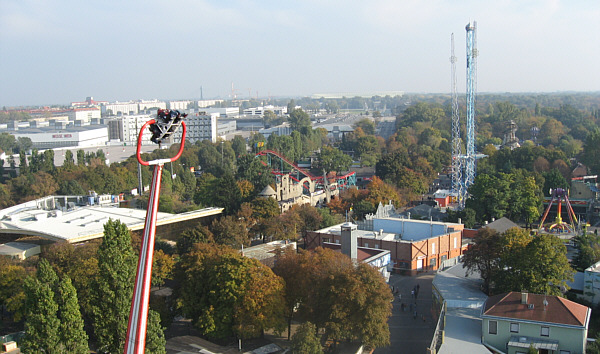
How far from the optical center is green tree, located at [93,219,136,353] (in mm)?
13938

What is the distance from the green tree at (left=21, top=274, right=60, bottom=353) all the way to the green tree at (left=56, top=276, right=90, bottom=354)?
0.60ft

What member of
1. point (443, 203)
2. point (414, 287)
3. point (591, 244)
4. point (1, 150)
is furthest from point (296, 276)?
point (1, 150)

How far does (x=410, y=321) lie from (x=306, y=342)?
18.1ft

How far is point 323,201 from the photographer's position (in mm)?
39781

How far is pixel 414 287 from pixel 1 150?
6529 cm

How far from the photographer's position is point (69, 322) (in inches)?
523

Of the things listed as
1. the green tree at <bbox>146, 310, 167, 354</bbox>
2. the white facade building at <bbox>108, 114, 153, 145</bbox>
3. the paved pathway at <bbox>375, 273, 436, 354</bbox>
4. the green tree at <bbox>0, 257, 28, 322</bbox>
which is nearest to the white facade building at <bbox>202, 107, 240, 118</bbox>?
the white facade building at <bbox>108, 114, 153, 145</bbox>

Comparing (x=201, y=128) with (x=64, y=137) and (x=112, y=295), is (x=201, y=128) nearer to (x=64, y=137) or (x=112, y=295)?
(x=64, y=137)

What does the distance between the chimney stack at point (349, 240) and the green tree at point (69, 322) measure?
1026cm

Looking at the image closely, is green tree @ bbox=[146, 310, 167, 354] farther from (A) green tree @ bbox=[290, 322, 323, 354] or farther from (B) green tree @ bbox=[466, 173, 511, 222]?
(B) green tree @ bbox=[466, 173, 511, 222]

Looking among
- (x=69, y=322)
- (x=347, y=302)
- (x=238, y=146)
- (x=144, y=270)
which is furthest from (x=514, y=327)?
(x=238, y=146)

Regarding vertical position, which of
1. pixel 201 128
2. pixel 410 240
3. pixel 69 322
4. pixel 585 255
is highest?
pixel 201 128

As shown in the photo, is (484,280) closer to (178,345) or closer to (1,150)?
(178,345)

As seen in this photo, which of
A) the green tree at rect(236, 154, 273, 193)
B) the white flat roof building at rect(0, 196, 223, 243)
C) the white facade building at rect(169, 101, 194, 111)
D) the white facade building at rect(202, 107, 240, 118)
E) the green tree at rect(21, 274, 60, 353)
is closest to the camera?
the green tree at rect(21, 274, 60, 353)
